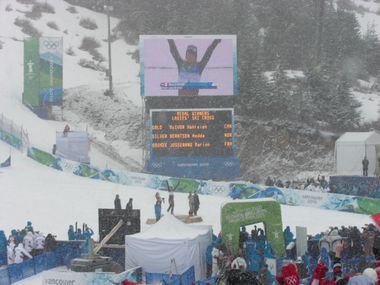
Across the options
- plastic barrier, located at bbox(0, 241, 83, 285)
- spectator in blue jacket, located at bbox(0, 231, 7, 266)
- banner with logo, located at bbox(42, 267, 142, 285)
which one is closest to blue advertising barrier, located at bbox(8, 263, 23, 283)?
plastic barrier, located at bbox(0, 241, 83, 285)

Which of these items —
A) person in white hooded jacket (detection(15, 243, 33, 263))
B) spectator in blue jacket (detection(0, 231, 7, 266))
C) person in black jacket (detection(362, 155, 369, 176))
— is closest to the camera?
person in white hooded jacket (detection(15, 243, 33, 263))

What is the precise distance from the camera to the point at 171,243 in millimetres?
17312

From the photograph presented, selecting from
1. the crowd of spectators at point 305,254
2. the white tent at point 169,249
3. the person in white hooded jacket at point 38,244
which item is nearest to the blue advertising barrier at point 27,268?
the person in white hooded jacket at point 38,244

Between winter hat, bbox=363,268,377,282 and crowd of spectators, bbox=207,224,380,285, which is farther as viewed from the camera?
crowd of spectators, bbox=207,224,380,285

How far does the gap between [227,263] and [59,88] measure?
1298 inches

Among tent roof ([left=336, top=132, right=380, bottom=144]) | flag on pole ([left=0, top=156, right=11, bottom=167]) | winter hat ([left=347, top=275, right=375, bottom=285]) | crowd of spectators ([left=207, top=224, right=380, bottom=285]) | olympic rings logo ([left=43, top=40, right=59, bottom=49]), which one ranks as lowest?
crowd of spectators ([left=207, top=224, right=380, bottom=285])

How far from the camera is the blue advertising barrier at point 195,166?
1401 inches

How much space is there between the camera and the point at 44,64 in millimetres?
46219

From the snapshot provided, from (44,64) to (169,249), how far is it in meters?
31.3

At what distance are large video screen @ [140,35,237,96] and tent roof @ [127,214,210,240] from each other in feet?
61.5

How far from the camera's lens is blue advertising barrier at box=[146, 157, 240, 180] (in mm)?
35594

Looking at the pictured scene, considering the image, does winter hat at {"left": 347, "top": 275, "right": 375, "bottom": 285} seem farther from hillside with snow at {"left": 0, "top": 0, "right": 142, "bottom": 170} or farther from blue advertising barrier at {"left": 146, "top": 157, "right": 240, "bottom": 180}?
hillside with snow at {"left": 0, "top": 0, "right": 142, "bottom": 170}

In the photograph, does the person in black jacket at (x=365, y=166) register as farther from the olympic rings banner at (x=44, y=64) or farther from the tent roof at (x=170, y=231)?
the olympic rings banner at (x=44, y=64)

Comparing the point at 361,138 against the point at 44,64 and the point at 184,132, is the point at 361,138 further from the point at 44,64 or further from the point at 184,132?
the point at 44,64
